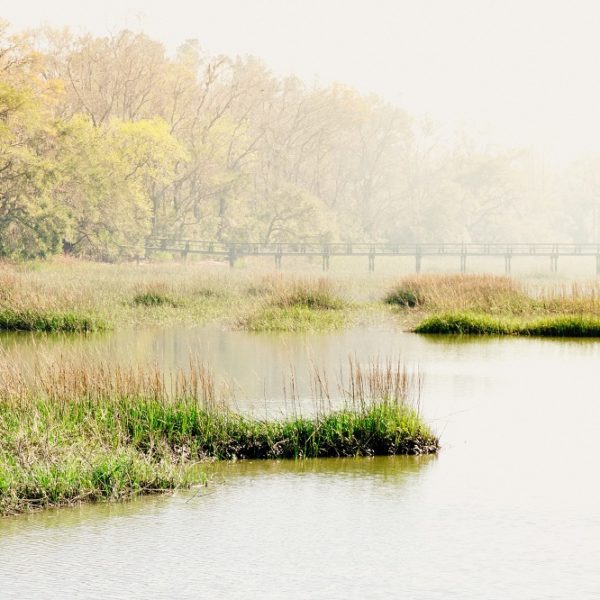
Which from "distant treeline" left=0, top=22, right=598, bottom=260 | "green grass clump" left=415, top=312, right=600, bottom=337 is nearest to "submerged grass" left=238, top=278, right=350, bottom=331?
"green grass clump" left=415, top=312, right=600, bottom=337

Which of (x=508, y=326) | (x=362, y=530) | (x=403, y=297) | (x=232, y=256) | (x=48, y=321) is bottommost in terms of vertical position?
(x=362, y=530)

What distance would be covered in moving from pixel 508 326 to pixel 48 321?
9310 millimetres

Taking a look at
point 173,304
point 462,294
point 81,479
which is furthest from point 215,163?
point 81,479

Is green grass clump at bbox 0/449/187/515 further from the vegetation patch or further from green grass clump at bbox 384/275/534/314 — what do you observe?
the vegetation patch

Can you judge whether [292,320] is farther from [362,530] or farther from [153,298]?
[362,530]

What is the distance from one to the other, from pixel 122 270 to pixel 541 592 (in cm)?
3860

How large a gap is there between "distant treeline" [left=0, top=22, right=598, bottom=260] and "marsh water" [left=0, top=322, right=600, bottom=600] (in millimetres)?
34766

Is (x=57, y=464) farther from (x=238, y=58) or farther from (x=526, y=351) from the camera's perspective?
(x=238, y=58)

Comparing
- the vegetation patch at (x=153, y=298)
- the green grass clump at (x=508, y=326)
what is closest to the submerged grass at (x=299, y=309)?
the green grass clump at (x=508, y=326)

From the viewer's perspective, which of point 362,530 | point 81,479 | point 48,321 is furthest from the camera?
point 48,321

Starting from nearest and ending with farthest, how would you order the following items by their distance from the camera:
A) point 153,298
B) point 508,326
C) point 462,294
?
point 508,326, point 462,294, point 153,298

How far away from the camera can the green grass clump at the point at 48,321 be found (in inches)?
935

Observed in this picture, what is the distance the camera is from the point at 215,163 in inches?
2596

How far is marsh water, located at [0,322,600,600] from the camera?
703 centimetres
